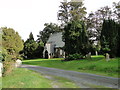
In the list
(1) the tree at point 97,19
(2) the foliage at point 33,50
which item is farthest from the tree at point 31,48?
(1) the tree at point 97,19

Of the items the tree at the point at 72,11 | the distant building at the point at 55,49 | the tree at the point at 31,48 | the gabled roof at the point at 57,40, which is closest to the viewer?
the tree at the point at 72,11

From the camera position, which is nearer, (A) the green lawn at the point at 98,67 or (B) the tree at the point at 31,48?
(A) the green lawn at the point at 98,67

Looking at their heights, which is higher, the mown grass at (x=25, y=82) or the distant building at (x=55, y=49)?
the distant building at (x=55, y=49)

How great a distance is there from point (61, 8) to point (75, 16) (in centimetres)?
655

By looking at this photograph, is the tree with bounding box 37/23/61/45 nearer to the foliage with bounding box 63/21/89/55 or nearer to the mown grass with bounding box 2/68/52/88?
the foliage with bounding box 63/21/89/55

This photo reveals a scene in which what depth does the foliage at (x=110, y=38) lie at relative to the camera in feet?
80.7

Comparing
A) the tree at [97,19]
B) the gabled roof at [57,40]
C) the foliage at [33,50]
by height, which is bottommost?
the foliage at [33,50]

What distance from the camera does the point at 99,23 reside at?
152ft

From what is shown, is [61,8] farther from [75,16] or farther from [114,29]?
[114,29]

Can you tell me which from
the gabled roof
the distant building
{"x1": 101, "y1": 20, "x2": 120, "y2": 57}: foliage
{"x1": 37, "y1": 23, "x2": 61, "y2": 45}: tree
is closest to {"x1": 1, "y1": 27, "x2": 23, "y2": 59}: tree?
{"x1": 101, "y1": 20, "x2": 120, "y2": 57}: foliage

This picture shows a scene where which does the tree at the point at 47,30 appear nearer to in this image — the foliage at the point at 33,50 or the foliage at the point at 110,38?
the foliage at the point at 33,50

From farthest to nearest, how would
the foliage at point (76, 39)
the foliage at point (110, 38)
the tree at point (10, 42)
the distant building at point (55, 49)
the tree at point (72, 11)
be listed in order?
the distant building at point (55, 49)
the tree at point (72, 11)
the foliage at point (76, 39)
the foliage at point (110, 38)
the tree at point (10, 42)

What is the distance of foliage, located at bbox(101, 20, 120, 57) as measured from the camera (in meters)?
24.6

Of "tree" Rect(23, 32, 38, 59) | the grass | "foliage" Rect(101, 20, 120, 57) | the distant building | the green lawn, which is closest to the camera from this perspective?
the grass
